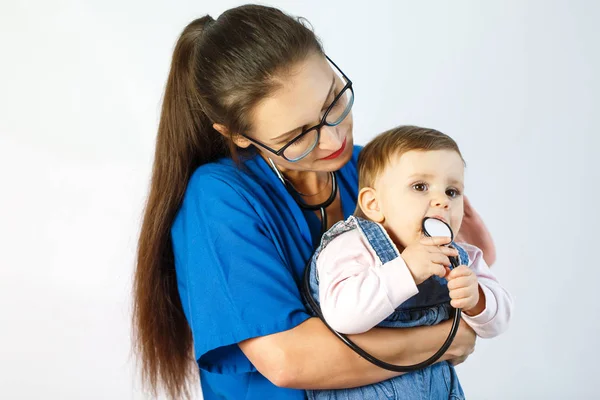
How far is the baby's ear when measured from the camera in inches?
77.5

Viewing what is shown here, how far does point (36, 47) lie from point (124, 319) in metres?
1.12

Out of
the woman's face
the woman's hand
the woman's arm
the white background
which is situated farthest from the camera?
the white background

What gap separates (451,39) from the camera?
3.65 m

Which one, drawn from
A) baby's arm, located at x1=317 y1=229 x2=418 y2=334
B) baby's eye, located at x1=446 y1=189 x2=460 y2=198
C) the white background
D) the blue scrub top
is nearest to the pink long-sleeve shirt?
baby's arm, located at x1=317 y1=229 x2=418 y2=334

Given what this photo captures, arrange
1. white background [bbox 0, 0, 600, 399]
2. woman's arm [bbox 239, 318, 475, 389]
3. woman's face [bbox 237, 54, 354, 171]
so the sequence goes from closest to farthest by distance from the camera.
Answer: woman's arm [bbox 239, 318, 475, 389], woman's face [bbox 237, 54, 354, 171], white background [bbox 0, 0, 600, 399]

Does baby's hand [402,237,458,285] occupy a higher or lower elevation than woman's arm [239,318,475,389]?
higher

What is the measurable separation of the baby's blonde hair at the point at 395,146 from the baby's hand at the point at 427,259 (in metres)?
0.25

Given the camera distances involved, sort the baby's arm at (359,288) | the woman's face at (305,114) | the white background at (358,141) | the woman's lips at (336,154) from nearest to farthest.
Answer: the baby's arm at (359,288)
the woman's face at (305,114)
the woman's lips at (336,154)
the white background at (358,141)

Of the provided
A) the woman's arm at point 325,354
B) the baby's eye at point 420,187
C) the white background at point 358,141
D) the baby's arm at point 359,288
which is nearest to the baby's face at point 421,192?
the baby's eye at point 420,187

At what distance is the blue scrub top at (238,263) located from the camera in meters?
1.90

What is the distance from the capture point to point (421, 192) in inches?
74.4

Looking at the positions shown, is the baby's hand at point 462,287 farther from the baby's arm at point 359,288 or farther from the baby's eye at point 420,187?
the baby's eye at point 420,187

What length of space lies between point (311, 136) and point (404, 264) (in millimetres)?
420

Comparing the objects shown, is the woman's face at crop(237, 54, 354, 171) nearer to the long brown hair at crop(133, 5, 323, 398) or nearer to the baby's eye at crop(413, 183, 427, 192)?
the long brown hair at crop(133, 5, 323, 398)
